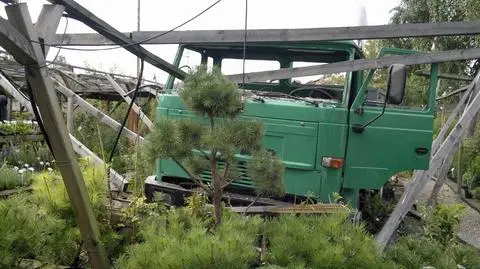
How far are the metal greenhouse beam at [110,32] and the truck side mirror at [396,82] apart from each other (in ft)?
6.45

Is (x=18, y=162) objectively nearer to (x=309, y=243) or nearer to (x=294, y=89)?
(x=294, y=89)

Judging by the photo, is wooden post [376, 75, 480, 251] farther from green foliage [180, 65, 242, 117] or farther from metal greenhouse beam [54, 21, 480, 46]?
green foliage [180, 65, 242, 117]

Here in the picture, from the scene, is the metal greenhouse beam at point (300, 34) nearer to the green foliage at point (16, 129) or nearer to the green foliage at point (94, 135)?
the green foliage at point (94, 135)

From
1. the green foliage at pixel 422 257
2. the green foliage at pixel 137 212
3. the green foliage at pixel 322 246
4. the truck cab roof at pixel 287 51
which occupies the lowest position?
the green foliage at pixel 422 257

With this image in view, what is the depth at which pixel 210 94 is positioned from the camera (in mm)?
3197

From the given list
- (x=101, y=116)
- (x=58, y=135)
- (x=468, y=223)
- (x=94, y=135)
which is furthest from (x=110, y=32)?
(x=94, y=135)

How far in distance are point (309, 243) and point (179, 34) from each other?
100 inches

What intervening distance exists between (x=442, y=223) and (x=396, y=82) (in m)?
1.95

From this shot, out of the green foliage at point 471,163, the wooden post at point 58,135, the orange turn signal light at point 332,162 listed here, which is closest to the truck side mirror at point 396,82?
the orange turn signal light at point 332,162

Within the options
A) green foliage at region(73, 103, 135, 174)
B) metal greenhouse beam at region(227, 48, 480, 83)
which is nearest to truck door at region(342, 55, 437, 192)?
metal greenhouse beam at region(227, 48, 480, 83)

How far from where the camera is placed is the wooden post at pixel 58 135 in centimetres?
284

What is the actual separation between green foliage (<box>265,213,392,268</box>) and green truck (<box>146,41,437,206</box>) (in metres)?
1.70

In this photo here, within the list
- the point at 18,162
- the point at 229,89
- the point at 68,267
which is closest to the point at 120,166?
the point at 18,162

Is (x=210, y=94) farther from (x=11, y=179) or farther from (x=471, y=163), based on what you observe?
(x=471, y=163)
